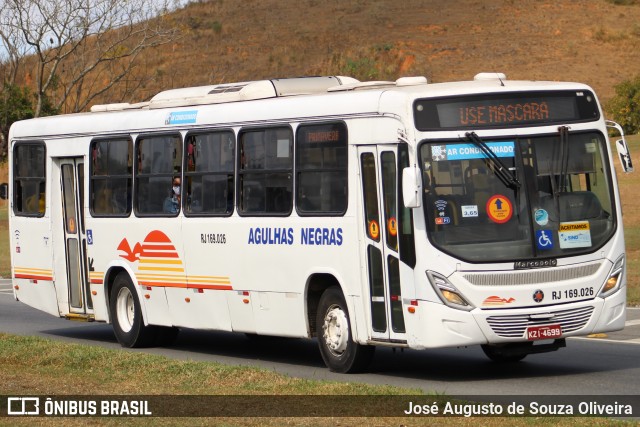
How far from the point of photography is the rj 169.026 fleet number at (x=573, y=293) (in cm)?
1318

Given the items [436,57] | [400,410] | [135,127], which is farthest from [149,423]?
[436,57]

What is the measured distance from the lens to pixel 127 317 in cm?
1852

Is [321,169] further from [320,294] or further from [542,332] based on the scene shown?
[542,332]

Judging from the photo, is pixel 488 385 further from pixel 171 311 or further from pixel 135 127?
pixel 135 127

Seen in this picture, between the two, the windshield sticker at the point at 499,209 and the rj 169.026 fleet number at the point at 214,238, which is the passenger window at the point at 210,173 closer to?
the rj 169.026 fleet number at the point at 214,238

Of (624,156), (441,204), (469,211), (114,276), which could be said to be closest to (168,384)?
(441,204)

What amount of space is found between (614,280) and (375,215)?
2.50m

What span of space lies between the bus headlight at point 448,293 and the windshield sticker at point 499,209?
2.57ft

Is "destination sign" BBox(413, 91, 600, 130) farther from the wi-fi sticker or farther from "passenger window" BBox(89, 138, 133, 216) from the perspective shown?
"passenger window" BBox(89, 138, 133, 216)

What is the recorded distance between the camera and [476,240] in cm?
1309

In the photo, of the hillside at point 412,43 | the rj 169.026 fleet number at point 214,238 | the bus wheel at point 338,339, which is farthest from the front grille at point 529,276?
the hillside at point 412,43

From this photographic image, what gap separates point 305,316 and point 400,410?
394 cm

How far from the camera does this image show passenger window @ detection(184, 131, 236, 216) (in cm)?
1620

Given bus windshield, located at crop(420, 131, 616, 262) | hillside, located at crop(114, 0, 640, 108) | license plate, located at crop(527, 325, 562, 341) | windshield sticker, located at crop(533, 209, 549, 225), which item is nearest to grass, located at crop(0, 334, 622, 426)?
license plate, located at crop(527, 325, 562, 341)
